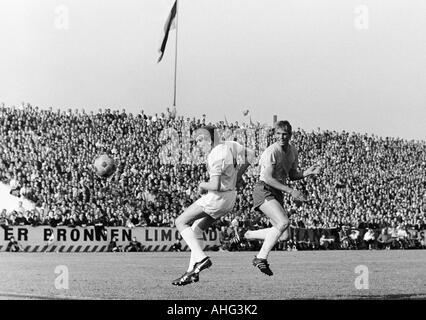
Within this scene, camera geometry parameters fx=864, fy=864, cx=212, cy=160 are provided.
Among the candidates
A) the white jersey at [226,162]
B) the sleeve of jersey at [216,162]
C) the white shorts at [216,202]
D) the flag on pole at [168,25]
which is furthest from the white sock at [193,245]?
the flag on pole at [168,25]

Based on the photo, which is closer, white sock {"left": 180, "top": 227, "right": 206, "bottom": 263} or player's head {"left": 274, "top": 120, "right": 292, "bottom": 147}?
white sock {"left": 180, "top": 227, "right": 206, "bottom": 263}

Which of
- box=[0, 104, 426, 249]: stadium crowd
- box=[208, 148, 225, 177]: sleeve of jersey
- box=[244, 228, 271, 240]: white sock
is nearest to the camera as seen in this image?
box=[208, 148, 225, 177]: sleeve of jersey

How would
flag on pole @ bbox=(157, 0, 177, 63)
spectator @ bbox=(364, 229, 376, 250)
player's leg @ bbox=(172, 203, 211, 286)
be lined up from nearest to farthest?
player's leg @ bbox=(172, 203, 211, 286), flag on pole @ bbox=(157, 0, 177, 63), spectator @ bbox=(364, 229, 376, 250)

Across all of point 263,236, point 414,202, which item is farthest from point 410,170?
point 263,236

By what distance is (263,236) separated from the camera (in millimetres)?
13141

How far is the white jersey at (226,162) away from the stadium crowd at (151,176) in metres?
12.3

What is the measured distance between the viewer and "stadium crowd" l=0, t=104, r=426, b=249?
94.5 feet

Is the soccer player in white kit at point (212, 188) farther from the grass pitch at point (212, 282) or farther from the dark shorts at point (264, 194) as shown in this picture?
the dark shorts at point (264, 194)

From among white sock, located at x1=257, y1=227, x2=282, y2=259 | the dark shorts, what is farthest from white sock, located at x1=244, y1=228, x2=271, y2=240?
the dark shorts

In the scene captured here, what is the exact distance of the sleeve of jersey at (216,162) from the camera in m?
11.8

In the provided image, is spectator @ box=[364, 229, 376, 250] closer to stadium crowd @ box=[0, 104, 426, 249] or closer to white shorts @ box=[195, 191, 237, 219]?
stadium crowd @ box=[0, 104, 426, 249]

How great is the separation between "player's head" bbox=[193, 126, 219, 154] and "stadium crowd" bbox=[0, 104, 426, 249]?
40.9 ft

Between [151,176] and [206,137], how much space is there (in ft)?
58.3
